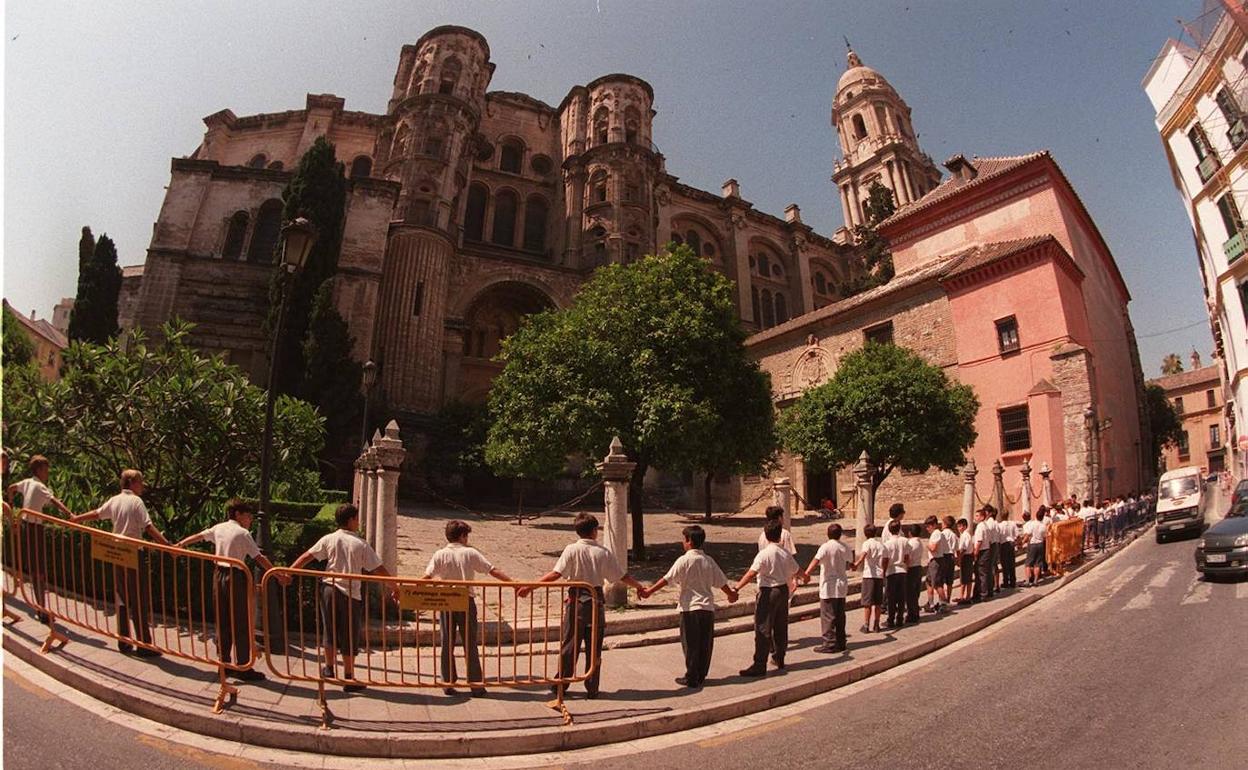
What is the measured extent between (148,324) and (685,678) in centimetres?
2711

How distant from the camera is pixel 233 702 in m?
4.27

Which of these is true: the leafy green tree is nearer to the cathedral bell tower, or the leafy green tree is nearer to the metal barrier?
the metal barrier

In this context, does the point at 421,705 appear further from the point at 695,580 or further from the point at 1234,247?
the point at 1234,247

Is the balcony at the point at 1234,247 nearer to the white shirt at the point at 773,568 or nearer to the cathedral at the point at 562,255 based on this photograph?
the cathedral at the point at 562,255

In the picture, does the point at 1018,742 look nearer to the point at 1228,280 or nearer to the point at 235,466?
the point at 235,466

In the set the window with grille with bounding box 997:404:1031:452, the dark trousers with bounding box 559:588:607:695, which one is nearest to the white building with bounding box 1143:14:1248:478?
the window with grille with bounding box 997:404:1031:452

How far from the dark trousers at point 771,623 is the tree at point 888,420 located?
40.2ft

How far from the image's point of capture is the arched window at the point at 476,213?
117 feet

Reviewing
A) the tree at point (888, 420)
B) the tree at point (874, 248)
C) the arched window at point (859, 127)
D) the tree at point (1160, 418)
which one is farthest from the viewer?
the arched window at point (859, 127)

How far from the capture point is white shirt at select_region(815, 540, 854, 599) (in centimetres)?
677

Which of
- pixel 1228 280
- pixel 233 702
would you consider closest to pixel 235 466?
pixel 233 702

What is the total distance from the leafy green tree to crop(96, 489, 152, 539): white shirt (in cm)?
371

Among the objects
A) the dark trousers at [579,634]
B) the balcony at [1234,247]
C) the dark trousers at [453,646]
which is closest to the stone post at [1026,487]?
the balcony at [1234,247]

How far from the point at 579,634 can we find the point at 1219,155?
29499mm
